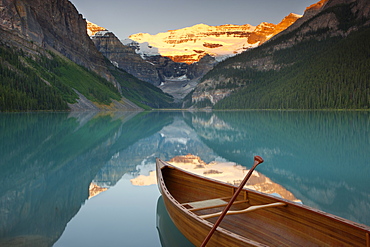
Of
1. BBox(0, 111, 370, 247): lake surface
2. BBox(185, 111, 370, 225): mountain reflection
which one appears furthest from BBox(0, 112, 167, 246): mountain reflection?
BBox(185, 111, 370, 225): mountain reflection

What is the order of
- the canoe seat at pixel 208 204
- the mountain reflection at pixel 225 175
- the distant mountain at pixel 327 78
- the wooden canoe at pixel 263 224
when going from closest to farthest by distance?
the wooden canoe at pixel 263 224
the canoe seat at pixel 208 204
the mountain reflection at pixel 225 175
the distant mountain at pixel 327 78

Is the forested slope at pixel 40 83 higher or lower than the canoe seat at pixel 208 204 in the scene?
higher

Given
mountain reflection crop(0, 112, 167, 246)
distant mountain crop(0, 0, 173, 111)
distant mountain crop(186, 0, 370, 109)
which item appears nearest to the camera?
mountain reflection crop(0, 112, 167, 246)

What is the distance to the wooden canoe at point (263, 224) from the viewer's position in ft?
18.8

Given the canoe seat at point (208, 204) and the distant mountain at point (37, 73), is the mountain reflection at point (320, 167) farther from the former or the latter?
the distant mountain at point (37, 73)

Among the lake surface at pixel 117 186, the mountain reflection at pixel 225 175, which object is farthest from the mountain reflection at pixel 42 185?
the mountain reflection at pixel 225 175

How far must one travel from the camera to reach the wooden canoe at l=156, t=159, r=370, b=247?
5.72 m

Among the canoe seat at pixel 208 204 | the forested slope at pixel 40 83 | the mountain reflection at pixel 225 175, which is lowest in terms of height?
the mountain reflection at pixel 225 175

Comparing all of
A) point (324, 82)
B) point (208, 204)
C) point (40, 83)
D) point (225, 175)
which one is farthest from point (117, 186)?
point (324, 82)

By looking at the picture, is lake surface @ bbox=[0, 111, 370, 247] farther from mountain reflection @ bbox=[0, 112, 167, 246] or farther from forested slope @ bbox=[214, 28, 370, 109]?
forested slope @ bbox=[214, 28, 370, 109]

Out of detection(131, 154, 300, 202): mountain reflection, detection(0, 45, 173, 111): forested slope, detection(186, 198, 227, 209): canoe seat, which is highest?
detection(0, 45, 173, 111): forested slope

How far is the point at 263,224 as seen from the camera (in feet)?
25.0

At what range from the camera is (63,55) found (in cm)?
19225

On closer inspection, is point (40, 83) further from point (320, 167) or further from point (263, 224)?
point (263, 224)
